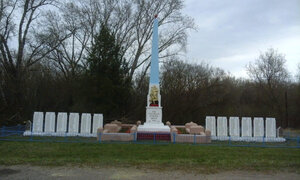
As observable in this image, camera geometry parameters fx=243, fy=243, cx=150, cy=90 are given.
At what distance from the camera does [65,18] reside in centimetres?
2655

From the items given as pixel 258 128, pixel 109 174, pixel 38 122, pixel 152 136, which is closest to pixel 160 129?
pixel 152 136

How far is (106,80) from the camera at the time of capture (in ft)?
62.3

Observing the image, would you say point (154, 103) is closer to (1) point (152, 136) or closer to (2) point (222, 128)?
(1) point (152, 136)

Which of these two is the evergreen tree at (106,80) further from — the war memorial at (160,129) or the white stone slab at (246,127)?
the white stone slab at (246,127)

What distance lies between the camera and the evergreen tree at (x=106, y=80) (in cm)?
1903

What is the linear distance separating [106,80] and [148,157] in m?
11.2

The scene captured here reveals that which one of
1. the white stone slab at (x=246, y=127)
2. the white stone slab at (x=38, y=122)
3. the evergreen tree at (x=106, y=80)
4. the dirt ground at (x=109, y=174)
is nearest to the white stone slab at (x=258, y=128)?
the white stone slab at (x=246, y=127)

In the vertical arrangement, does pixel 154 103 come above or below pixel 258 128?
above

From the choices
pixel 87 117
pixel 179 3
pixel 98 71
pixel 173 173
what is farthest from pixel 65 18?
pixel 173 173

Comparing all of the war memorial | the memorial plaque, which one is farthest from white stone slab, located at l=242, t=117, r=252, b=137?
the memorial plaque

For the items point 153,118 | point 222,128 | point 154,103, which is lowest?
point 222,128

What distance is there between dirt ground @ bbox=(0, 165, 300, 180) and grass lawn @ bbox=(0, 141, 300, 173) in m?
0.46

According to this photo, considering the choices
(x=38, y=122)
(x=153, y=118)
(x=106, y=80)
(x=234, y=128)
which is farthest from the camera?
(x=106, y=80)

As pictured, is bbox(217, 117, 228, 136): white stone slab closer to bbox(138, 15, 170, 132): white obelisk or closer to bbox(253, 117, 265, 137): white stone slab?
bbox(253, 117, 265, 137): white stone slab
